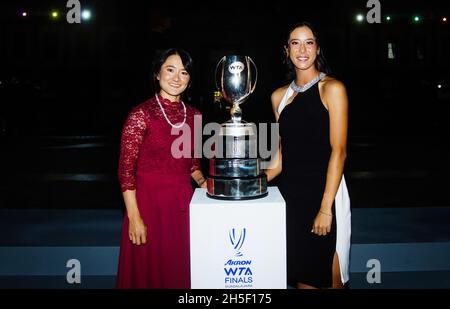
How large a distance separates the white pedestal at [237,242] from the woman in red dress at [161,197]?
1.29ft

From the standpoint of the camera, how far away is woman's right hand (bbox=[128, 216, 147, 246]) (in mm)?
1883

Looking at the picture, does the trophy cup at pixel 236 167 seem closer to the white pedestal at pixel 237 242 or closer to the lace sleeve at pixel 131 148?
the white pedestal at pixel 237 242

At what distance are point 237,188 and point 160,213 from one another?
48 centimetres

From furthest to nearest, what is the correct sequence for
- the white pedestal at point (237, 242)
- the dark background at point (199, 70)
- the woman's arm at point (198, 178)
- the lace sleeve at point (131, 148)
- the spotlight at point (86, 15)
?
the spotlight at point (86, 15)
the dark background at point (199, 70)
the woman's arm at point (198, 178)
the lace sleeve at point (131, 148)
the white pedestal at point (237, 242)

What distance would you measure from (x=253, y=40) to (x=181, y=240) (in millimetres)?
12253

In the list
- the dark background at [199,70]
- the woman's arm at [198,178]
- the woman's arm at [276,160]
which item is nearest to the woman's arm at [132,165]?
the woman's arm at [198,178]

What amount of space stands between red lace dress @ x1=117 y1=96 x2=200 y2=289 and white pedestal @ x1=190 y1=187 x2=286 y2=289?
0.39 m

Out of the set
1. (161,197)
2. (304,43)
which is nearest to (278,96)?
(304,43)

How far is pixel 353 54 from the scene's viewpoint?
1426cm

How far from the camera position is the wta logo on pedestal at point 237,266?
5.07 feet

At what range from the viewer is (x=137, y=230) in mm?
1888

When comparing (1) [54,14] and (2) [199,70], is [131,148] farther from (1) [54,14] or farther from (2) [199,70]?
(1) [54,14]
